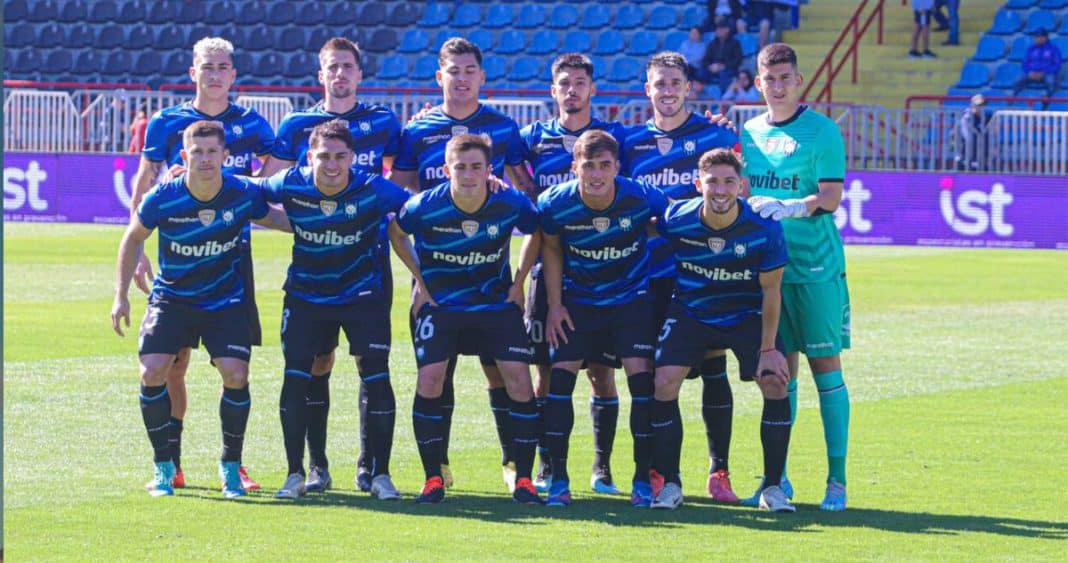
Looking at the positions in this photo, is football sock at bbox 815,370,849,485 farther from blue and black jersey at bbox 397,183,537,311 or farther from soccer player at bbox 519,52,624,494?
blue and black jersey at bbox 397,183,537,311

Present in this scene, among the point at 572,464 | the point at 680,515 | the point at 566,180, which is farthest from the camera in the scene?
the point at 572,464

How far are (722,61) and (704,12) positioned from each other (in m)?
3.33

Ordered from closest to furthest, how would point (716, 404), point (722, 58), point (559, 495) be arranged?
point (559, 495), point (716, 404), point (722, 58)

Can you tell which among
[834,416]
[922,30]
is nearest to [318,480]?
[834,416]

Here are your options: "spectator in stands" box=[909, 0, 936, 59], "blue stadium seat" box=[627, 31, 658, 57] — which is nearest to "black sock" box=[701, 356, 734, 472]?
"spectator in stands" box=[909, 0, 936, 59]

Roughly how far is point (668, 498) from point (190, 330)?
7.40ft

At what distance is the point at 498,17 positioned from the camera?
102 feet

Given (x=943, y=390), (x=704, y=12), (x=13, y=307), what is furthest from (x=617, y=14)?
(x=943, y=390)

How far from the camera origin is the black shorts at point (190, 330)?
25.1 feet

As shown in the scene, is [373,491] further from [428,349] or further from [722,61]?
[722,61]

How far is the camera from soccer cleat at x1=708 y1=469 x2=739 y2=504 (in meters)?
7.66

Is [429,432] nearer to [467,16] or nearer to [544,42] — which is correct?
[544,42]

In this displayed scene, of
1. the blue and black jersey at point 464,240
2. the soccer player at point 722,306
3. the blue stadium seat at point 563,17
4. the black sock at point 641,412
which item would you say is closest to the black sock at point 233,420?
the blue and black jersey at point 464,240

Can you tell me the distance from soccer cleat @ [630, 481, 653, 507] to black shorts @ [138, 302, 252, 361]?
1811 mm
